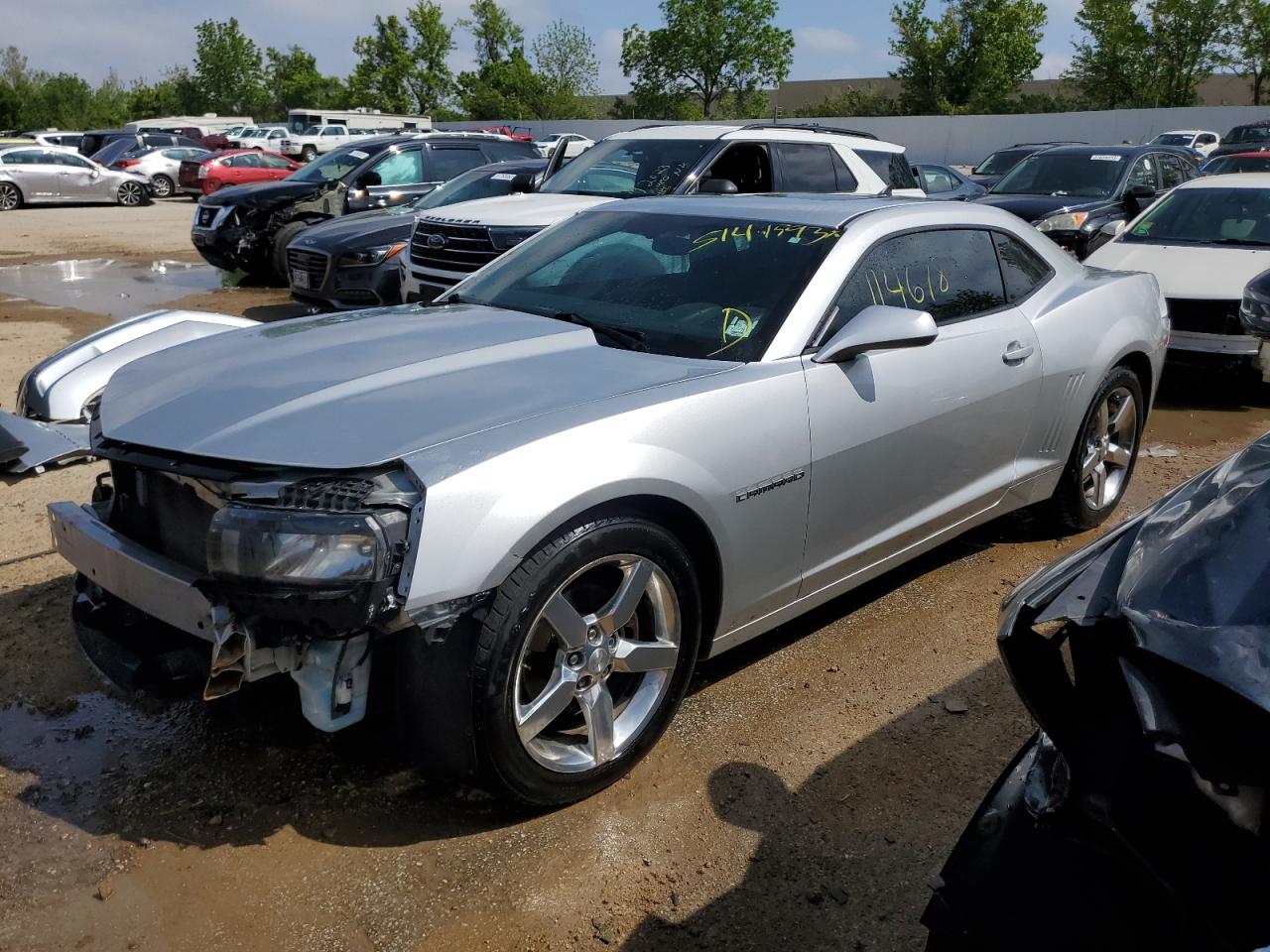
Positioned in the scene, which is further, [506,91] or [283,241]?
[506,91]

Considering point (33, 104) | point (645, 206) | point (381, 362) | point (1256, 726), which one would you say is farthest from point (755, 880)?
point (33, 104)

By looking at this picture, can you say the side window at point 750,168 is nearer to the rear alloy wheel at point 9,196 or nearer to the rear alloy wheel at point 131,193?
the rear alloy wheel at point 9,196

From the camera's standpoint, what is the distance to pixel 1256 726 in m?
1.37

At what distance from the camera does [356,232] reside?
9797mm

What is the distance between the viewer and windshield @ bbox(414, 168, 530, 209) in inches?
432

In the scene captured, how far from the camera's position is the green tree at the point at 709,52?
6381 cm

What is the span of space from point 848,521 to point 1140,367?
2.47m

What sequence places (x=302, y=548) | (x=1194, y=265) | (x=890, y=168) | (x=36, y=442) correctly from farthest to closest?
1. (x=890, y=168)
2. (x=1194, y=265)
3. (x=36, y=442)
4. (x=302, y=548)

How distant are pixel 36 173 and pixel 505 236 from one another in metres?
21.6

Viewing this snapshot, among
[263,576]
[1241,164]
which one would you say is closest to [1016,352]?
[263,576]

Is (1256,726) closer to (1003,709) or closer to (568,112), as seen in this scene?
(1003,709)

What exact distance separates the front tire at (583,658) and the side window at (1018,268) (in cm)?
226

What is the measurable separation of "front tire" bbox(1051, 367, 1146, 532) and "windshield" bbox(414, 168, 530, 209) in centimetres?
731

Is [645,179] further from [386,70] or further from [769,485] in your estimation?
[386,70]
